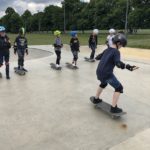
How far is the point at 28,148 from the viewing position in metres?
4.93

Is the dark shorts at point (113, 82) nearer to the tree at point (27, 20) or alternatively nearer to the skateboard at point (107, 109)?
the skateboard at point (107, 109)

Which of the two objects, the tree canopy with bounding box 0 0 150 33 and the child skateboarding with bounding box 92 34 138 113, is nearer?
the child skateboarding with bounding box 92 34 138 113

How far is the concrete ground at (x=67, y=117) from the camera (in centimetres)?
515

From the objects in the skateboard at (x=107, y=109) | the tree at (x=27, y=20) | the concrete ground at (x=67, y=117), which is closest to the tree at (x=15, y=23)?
the tree at (x=27, y=20)

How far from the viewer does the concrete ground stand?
5.15 metres

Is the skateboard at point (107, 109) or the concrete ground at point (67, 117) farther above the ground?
the skateboard at point (107, 109)

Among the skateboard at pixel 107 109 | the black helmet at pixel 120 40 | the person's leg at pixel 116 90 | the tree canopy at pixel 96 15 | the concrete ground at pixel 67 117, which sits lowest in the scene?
the concrete ground at pixel 67 117

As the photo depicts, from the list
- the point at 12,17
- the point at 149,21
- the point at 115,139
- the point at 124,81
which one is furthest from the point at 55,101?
the point at 12,17

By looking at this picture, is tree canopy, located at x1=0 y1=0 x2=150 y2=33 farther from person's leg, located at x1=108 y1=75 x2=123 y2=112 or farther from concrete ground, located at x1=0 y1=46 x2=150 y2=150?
person's leg, located at x1=108 y1=75 x2=123 y2=112

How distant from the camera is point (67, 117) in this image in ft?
21.1

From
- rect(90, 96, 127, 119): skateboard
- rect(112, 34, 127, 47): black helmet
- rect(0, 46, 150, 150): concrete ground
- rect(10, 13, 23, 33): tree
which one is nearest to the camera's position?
rect(0, 46, 150, 150): concrete ground

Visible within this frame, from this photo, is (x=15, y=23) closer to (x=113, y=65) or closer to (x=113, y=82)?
(x=113, y=65)

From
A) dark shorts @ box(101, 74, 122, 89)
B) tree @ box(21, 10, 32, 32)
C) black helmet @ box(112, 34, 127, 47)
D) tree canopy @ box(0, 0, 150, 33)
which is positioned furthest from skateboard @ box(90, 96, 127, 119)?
tree @ box(21, 10, 32, 32)

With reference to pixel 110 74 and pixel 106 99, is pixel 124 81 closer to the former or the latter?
pixel 106 99
